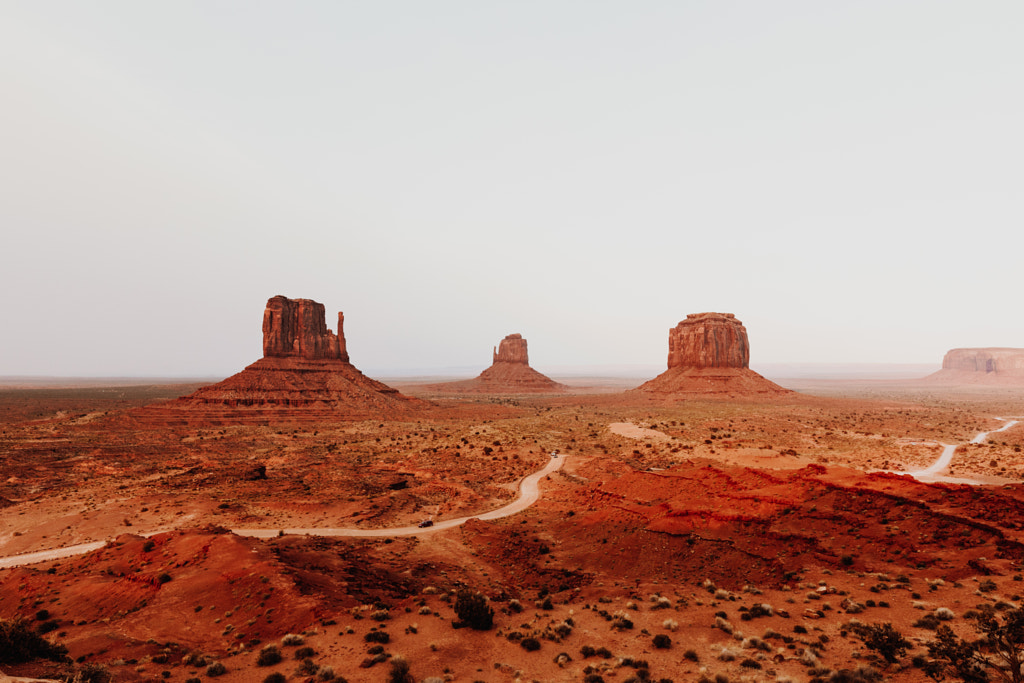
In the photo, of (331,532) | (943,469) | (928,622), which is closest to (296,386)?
(331,532)

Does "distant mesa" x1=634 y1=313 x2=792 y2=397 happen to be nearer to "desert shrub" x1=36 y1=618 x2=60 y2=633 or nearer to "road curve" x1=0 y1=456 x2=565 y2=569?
"road curve" x1=0 y1=456 x2=565 y2=569

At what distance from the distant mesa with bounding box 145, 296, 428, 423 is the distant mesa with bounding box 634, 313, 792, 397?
73581 millimetres

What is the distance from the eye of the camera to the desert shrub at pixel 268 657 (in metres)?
14.9

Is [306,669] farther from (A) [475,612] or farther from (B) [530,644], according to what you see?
(B) [530,644]

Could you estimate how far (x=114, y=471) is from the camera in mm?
47031

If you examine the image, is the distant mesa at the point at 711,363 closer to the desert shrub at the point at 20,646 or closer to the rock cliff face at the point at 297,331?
the rock cliff face at the point at 297,331

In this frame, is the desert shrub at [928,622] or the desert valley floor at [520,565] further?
the desert shrub at [928,622]

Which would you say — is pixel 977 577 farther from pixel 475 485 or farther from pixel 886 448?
pixel 886 448

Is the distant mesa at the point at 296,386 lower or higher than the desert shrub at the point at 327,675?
higher

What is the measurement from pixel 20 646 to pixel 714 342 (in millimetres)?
132157

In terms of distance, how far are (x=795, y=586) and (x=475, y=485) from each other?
27.4 m

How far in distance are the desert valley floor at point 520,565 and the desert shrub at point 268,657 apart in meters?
0.09

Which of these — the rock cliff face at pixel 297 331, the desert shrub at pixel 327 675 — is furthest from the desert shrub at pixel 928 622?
the rock cliff face at pixel 297 331

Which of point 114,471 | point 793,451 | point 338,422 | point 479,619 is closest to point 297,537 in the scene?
point 479,619
